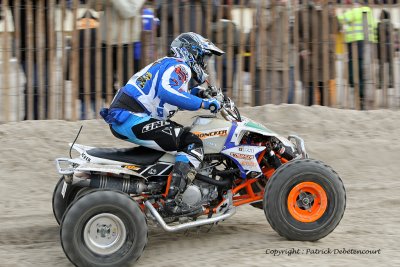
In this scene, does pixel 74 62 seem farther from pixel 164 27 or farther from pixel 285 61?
pixel 285 61

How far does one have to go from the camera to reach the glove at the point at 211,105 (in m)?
7.00

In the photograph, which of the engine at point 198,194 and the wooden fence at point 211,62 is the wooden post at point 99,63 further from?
the engine at point 198,194

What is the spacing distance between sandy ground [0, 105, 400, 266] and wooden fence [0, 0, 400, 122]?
37 cm

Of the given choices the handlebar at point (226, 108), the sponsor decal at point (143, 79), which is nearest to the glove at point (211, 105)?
the handlebar at point (226, 108)

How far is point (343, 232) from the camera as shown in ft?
25.3

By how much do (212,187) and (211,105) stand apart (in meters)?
A: 0.88

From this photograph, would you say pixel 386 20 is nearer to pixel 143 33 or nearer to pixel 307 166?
pixel 143 33

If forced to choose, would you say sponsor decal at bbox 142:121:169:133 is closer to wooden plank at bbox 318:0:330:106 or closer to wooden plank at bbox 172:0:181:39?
wooden plank at bbox 172:0:181:39

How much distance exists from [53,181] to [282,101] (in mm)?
3669

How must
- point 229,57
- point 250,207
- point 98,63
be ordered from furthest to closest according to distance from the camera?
point 229,57
point 98,63
point 250,207

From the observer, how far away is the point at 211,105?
701 centimetres

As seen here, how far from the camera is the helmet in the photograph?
7316mm

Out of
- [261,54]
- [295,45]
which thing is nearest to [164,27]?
[261,54]

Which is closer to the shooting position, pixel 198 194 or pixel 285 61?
pixel 198 194
